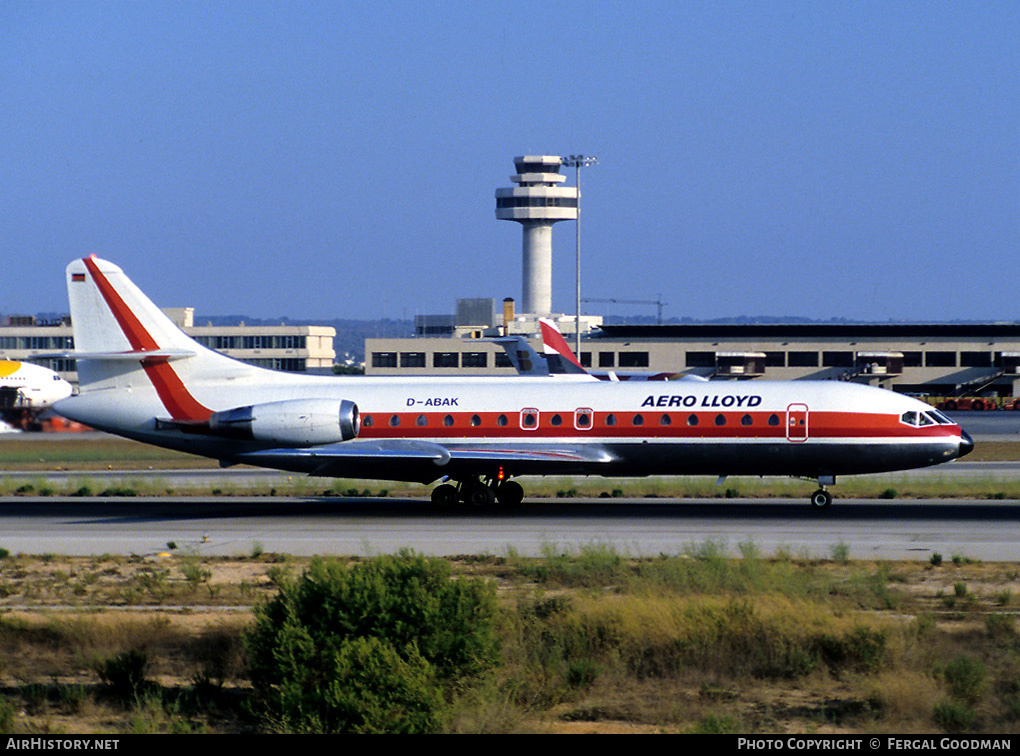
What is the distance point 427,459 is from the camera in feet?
101

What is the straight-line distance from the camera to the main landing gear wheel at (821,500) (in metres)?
30.8

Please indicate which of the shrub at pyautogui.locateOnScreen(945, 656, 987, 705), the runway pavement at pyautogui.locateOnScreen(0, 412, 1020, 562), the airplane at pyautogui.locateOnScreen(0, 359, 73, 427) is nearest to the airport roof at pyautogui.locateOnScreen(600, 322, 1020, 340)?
the airplane at pyautogui.locateOnScreen(0, 359, 73, 427)

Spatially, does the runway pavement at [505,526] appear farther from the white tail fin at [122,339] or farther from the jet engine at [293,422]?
the white tail fin at [122,339]

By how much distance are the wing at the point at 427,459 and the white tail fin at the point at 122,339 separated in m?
3.53

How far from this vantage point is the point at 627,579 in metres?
19.0

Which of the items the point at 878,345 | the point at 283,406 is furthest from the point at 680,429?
the point at 878,345

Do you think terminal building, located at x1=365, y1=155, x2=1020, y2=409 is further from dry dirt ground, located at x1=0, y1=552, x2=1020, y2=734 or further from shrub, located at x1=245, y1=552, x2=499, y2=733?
shrub, located at x1=245, y1=552, x2=499, y2=733

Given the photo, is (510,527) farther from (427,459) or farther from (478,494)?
(478,494)

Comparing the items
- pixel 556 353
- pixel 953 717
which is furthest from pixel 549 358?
pixel 953 717

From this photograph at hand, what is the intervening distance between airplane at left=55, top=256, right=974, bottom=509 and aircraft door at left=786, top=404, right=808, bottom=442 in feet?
0.12

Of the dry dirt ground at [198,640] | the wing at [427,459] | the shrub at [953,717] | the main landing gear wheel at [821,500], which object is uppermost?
the wing at [427,459]

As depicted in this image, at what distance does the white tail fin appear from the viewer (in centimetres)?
3291

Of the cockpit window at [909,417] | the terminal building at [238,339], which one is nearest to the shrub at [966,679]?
the cockpit window at [909,417]
